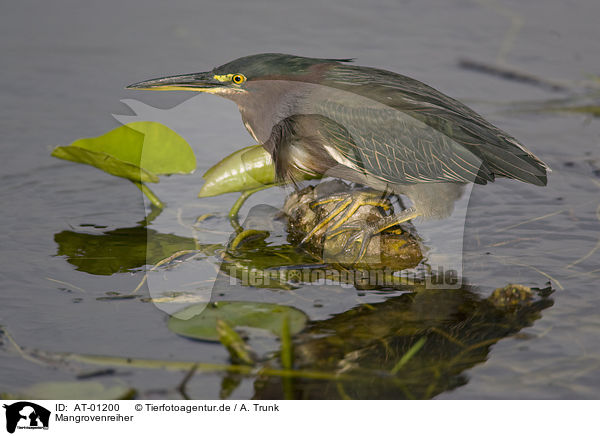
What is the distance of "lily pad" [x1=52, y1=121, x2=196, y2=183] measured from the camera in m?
4.73

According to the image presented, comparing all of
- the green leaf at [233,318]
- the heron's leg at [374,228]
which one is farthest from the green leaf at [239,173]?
the green leaf at [233,318]

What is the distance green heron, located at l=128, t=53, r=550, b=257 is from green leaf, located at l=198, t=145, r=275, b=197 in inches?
7.0

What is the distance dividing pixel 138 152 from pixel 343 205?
1359mm

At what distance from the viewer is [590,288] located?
13.9 ft

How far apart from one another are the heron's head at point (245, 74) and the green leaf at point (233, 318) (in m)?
1.40

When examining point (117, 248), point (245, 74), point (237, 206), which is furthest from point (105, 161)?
point (245, 74)

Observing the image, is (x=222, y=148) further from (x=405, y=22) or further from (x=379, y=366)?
(x=405, y=22)

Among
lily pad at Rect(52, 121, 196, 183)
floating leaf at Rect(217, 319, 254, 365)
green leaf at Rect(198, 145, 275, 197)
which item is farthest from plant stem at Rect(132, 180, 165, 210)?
floating leaf at Rect(217, 319, 254, 365)

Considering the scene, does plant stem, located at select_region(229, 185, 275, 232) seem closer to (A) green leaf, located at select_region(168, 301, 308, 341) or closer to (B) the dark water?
(B) the dark water

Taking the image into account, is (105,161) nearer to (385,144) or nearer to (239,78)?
(239,78)

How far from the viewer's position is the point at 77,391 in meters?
3.18
